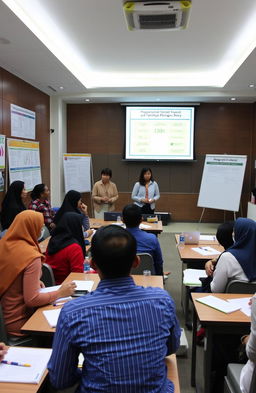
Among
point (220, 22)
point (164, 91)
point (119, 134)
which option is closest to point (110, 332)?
point (220, 22)

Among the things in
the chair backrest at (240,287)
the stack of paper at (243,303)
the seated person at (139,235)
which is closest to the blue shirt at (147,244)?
the seated person at (139,235)

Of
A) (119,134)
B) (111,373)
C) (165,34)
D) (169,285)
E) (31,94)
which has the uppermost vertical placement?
(165,34)

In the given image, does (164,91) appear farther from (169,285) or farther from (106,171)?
(169,285)

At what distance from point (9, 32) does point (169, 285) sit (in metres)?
3.88

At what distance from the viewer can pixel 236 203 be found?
24.6ft

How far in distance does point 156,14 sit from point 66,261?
284 cm

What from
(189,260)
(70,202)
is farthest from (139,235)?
(70,202)

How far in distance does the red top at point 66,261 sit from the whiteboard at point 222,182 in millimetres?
5490

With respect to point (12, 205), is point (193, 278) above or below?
below

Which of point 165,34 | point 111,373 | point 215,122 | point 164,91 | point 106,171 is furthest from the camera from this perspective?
point 215,122

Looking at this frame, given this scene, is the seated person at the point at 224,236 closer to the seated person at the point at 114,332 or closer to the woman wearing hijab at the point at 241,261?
the woman wearing hijab at the point at 241,261

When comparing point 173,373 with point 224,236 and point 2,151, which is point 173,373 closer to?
point 224,236

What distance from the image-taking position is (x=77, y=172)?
26.8 feet

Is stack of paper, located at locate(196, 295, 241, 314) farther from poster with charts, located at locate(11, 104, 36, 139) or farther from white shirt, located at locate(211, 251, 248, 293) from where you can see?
poster with charts, located at locate(11, 104, 36, 139)
